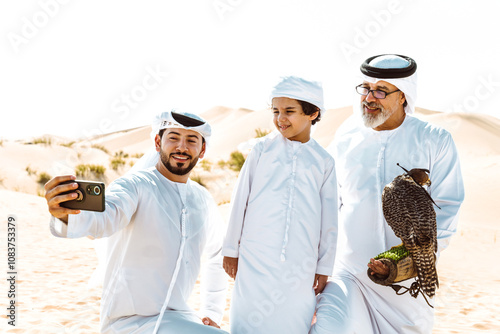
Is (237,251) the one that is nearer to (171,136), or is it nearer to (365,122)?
(171,136)

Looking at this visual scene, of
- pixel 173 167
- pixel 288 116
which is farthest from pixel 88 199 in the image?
pixel 288 116

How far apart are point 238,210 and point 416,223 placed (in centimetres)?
104

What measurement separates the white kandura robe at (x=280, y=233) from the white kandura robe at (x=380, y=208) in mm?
284

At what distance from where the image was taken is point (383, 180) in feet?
11.1

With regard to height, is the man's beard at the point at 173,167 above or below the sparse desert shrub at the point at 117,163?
below

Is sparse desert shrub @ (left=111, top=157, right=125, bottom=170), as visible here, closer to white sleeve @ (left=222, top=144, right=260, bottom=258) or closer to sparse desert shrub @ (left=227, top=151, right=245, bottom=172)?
sparse desert shrub @ (left=227, top=151, right=245, bottom=172)

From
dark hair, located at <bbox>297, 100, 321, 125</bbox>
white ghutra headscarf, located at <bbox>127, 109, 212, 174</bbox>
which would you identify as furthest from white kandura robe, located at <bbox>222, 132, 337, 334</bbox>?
white ghutra headscarf, located at <bbox>127, 109, 212, 174</bbox>

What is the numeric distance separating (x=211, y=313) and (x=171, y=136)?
1.29 metres

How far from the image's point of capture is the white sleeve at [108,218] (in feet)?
8.18

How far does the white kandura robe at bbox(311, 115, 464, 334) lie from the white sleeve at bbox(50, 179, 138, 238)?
1322 millimetres

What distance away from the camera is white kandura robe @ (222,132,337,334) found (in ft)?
9.72

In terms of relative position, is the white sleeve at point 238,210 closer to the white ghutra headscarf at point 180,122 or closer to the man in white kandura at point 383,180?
the white ghutra headscarf at point 180,122

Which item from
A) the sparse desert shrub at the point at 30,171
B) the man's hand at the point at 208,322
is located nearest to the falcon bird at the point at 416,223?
the man's hand at the point at 208,322

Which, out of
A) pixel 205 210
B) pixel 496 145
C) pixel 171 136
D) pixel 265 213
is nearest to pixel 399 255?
pixel 265 213
